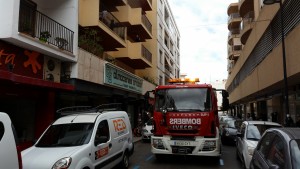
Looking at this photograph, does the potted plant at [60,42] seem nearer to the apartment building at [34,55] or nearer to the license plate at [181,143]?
the apartment building at [34,55]

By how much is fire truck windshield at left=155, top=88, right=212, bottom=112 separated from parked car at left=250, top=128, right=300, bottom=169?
17.5 feet

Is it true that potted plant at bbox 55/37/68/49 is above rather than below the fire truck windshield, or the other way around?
above

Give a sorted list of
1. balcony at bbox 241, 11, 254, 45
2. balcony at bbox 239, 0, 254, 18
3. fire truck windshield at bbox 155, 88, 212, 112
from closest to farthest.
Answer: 1. fire truck windshield at bbox 155, 88, 212, 112
2. balcony at bbox 241, 11, 254, 45
3. balcony at bbox 239, 0, 254, 18

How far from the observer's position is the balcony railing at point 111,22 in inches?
830

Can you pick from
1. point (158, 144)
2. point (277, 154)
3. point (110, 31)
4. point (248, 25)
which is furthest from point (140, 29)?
point (277, 154)

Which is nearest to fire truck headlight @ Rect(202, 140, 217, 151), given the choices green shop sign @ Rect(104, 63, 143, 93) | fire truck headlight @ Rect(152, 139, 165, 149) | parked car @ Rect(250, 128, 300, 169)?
fire truck headlight @ Rect(152, 139, 165, 149)

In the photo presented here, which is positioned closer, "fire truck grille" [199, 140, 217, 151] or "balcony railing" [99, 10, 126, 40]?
"fire truck grille" [199, 140, 217, 151]

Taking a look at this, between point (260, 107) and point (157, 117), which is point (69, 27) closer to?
point (157, 117)

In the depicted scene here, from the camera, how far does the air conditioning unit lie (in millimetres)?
13711

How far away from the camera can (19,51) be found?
1196 cm

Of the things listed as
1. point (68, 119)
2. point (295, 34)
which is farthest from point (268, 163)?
point (295, 34)

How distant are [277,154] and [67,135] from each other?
5.35m

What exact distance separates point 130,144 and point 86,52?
6565 millimetres

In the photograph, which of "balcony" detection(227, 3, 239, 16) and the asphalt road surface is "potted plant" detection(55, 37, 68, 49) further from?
"balcony" detection(227, 3, 239, 16)
